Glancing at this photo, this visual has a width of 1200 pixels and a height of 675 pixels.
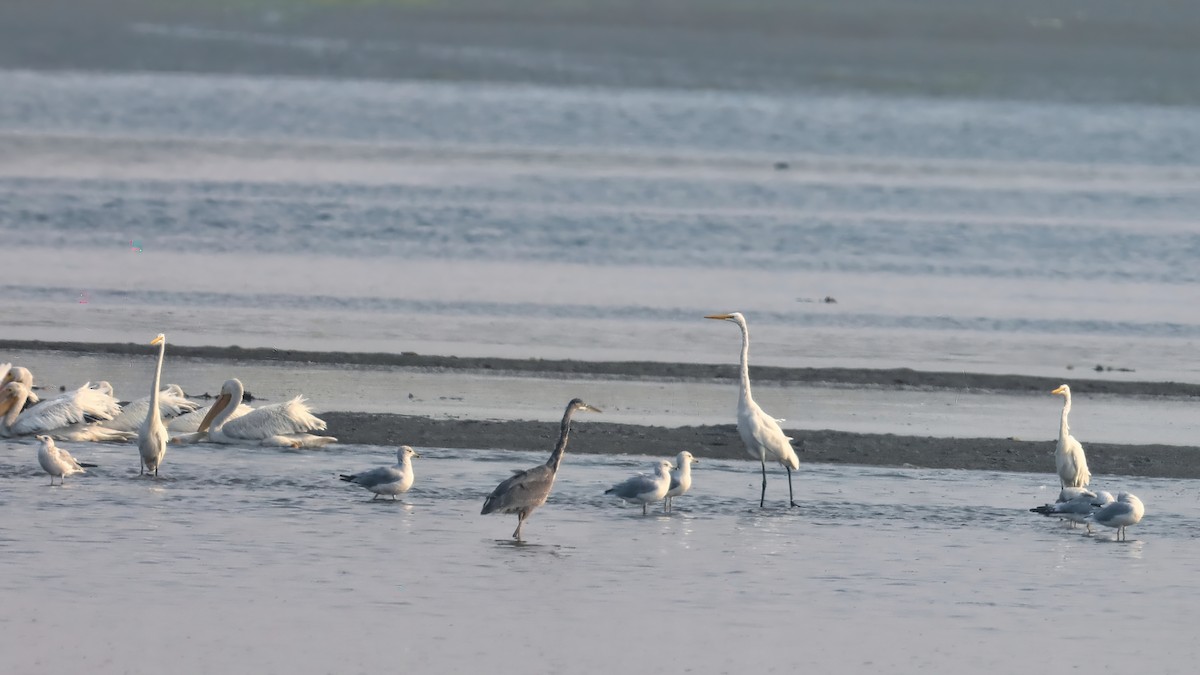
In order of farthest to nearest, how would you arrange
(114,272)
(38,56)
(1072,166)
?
(38,56)
(1072,166)
(114,272)

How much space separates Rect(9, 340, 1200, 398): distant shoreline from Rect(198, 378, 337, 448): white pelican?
3.65 metres

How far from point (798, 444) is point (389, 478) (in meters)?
3.94

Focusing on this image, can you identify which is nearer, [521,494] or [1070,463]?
[521,494]

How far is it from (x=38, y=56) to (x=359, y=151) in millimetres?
35665

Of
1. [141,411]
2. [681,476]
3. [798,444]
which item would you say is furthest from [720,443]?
[141,411]

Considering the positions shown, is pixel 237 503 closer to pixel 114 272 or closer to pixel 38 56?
pixel 114 272

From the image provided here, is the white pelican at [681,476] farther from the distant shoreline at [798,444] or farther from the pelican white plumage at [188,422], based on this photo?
the pelican white plumage at [188,422]

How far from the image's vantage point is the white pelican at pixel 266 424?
15125 millimetres

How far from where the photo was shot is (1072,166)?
176 ft

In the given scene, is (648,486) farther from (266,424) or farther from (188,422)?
(188,422)

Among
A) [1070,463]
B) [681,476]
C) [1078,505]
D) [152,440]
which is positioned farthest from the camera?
[1070,463]

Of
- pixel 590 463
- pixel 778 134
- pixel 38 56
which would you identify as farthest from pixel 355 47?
pixel 590 463

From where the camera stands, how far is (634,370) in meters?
19.2

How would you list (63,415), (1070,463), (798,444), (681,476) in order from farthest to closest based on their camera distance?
(798,444) → (63,415) → (1070,463) → (681,476)
